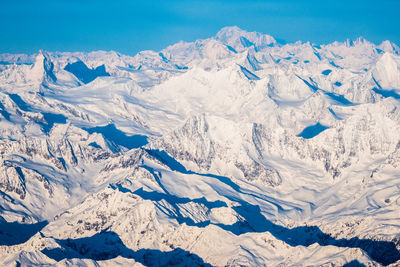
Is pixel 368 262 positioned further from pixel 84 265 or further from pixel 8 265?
pixel 8 265

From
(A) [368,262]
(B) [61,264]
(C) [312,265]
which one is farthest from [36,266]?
(A) [368,262]

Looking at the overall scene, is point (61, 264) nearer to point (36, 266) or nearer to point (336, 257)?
point (36, 266)

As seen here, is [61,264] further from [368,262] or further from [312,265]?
[368,262]

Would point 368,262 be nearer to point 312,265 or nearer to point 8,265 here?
point 312,265

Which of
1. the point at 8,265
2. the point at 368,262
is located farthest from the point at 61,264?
the point at 368,262

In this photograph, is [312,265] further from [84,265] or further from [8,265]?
[8,265]

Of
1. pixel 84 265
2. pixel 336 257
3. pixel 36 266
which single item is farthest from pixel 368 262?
pixel 36 266

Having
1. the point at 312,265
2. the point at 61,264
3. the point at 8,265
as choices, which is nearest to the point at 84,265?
the point at 61,264
